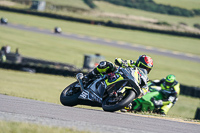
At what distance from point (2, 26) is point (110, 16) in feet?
56.9

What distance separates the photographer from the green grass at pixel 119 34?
4025cm

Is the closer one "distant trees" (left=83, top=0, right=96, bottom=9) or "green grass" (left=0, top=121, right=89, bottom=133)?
"green grass" (left=0, top=121, right=89, bottom=133)

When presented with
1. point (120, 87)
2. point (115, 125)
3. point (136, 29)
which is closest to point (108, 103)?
point (120, 87)

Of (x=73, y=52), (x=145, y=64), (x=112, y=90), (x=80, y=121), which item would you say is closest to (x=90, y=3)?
(x=73, y=52)

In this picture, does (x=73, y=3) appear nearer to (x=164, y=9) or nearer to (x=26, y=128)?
(x=164, y=9)

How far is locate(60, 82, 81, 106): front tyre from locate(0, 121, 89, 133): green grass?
3.41 meters

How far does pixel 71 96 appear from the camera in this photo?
26.4 ft

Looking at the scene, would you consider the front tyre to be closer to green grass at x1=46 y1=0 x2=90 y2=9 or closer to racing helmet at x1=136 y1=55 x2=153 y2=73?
racing helmet at x1=136 y1=55 x2=153 y2=73

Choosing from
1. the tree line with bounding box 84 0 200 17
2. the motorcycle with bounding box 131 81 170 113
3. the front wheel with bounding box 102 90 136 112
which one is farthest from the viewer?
the tree line with bounding box 84 0 200 17

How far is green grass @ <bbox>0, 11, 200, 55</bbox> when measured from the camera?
40.2 meters

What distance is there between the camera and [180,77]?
26938mm

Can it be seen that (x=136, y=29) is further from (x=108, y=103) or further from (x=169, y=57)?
(x=108, y=103)

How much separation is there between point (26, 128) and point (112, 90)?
3.34 m

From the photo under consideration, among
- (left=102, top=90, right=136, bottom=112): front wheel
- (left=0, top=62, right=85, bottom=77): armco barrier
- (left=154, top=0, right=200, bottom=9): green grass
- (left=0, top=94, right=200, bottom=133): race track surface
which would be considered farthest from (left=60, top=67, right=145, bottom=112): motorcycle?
(left=154, top=0, right=200, bottom=9): green grass
